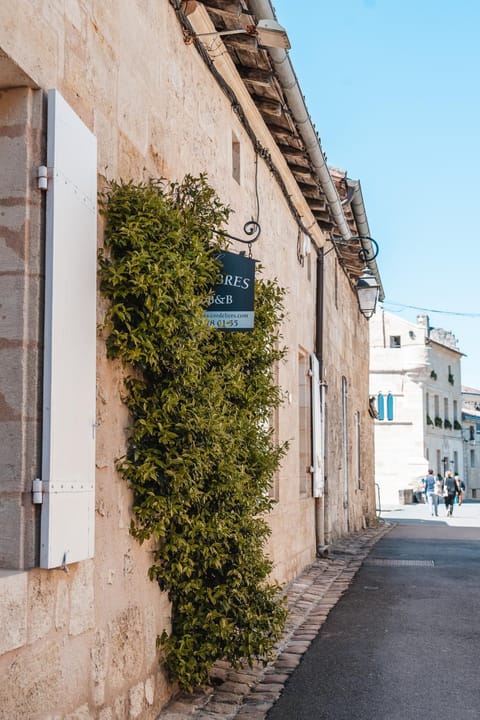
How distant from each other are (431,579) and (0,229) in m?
8.10

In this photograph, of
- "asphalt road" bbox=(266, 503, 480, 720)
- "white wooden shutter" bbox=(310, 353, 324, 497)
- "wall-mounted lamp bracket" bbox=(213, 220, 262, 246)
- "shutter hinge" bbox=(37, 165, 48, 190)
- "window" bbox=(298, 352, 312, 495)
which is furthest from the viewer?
"white wooden shutter" bbox=(310, 353, 324, 497)

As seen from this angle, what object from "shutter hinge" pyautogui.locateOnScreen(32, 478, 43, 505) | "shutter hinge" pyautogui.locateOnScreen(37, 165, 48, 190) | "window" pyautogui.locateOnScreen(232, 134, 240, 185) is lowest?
"shutter hinge" pyautogui.locateOnScreen(32, 478, 43, 505)

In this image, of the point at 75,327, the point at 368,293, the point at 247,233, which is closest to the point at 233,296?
the point at 247,233

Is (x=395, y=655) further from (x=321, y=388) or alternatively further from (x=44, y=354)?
(x=321, y=388)

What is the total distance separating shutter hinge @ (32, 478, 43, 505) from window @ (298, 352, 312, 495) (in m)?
8.12

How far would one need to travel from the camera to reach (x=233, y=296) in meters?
5.48

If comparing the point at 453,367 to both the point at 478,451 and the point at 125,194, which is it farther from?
the point at 125,194

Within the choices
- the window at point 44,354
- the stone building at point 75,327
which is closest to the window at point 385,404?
the stone building at point 75,327

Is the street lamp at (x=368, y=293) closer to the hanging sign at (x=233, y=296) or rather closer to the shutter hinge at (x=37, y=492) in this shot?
the hanging sign at (x=233, y=296)

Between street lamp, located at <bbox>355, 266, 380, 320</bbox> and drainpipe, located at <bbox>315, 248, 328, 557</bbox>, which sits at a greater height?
street lamp, located at <bbox>355, 266, 380, 320</bbox>

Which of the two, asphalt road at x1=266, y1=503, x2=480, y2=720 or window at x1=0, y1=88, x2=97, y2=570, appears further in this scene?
asphalt road at x1=266, y1=503, x2=480, y2=720

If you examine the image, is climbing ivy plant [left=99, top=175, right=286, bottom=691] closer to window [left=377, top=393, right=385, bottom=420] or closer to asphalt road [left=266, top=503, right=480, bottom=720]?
asphalt road [left=266, top=503, right=480, bottom=720]

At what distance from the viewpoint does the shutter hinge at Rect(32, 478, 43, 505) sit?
11.1 feet

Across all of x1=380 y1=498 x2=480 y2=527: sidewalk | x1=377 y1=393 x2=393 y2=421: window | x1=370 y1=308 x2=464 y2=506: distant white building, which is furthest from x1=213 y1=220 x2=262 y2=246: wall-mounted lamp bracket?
x1=377 y1=393 x2=393 y2=421: window
